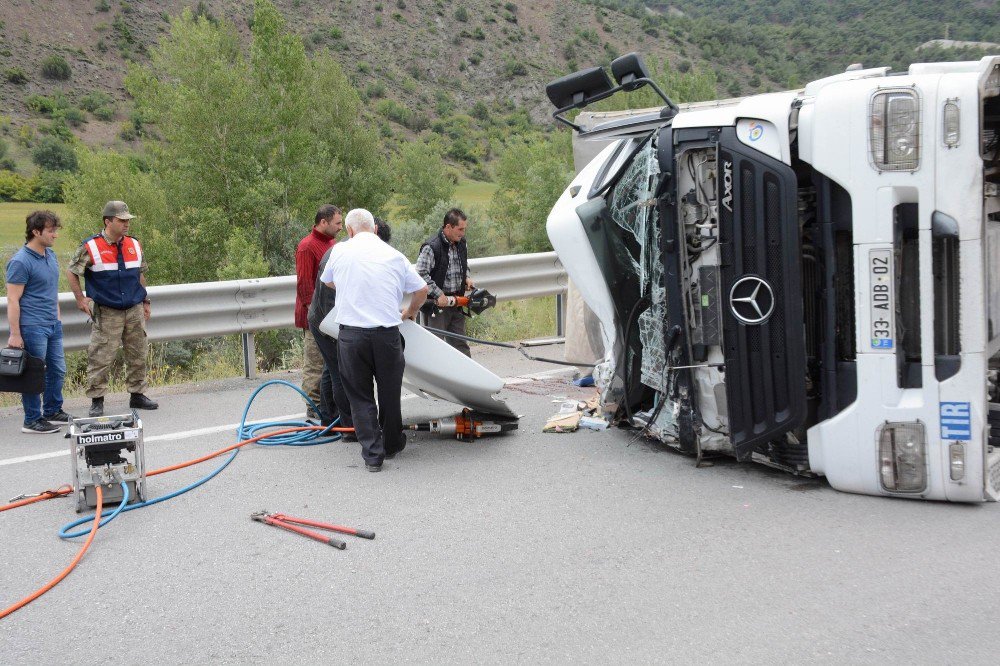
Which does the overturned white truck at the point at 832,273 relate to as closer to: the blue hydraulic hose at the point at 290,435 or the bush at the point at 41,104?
the blue hydraulic hose at the point at 290,435

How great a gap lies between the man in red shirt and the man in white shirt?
3.61 feet

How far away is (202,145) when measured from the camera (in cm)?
2889

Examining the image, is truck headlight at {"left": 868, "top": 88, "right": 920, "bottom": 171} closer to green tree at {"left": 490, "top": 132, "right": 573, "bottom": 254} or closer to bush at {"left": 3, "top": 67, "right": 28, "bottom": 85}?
green tree at {"left": 490, "top": 132, "right": 573, "bottom": 254}

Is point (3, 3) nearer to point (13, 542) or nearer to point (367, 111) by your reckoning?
point (367, 111)

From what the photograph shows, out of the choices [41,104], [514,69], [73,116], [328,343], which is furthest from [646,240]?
[514,69]

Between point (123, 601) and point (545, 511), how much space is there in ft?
7.29

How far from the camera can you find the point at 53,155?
233ft

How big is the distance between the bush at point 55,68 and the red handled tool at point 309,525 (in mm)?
86898

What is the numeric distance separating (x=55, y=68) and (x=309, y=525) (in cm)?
8806

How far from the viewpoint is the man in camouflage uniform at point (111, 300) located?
7746mm

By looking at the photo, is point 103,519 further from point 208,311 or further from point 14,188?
point 14,188

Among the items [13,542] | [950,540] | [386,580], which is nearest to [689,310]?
[950,540]

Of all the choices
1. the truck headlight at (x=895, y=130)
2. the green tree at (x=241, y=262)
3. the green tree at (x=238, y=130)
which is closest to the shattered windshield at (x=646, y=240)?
the truck headlight at (x=895, y=130)

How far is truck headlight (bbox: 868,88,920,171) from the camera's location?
16.1ft
